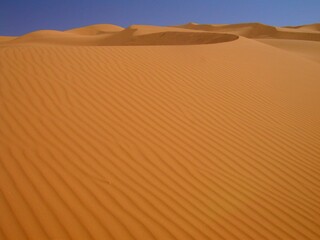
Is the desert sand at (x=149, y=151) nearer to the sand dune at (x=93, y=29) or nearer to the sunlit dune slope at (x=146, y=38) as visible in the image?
the sunlit dune slope at (x=146, y=38)

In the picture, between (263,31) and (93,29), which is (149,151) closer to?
(263,31)

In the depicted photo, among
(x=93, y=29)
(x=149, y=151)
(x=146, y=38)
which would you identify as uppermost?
(x=93, y=29)

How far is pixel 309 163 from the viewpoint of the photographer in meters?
3.74

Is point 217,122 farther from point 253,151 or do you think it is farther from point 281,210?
point 281,210

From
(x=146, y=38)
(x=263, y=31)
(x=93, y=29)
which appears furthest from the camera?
(x=93, y=29)

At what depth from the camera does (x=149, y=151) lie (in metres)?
3.32

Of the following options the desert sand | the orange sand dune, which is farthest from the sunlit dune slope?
the orange sand dune

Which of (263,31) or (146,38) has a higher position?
(263,31)

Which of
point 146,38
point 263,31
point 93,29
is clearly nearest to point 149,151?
point 146,38

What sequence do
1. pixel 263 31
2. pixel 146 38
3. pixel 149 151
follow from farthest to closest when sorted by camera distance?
pixel 263 31
pixel 146 38
pixel 149 151

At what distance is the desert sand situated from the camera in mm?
2375

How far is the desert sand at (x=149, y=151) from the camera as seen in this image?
2.38m

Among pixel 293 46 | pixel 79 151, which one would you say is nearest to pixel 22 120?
pixel 79 151

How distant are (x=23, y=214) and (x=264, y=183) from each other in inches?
101
